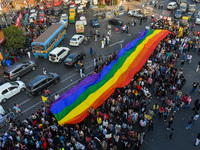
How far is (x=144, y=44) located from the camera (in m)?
25.3

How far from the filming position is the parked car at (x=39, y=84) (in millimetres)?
21094

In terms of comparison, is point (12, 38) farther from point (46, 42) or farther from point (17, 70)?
point (17, 70)

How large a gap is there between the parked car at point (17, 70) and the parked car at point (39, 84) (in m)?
3.60

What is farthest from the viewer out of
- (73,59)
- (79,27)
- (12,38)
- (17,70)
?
(79,27)

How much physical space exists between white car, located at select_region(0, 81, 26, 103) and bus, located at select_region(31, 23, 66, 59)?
22.2 feet

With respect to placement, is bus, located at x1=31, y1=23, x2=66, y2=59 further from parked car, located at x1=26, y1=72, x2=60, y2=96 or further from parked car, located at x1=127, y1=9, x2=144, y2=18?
parked car, located at x1=127, y1=9, x2=144, y2=18

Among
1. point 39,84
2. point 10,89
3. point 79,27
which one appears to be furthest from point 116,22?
point 10,89

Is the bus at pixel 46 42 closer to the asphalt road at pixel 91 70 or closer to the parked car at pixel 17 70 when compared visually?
the asphalt road at pixel 91 70

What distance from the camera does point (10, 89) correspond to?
70.4 ft

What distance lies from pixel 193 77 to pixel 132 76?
794cm

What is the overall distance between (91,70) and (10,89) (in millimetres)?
9685

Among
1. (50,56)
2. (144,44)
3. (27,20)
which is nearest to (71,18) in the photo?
(27,20)

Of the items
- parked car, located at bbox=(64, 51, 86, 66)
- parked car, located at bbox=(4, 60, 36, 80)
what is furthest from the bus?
parked car, located at bbox=(64, 51, 86, 66)

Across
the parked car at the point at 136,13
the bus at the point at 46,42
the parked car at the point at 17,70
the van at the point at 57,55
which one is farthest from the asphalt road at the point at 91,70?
the parked car at the point at 136,13
